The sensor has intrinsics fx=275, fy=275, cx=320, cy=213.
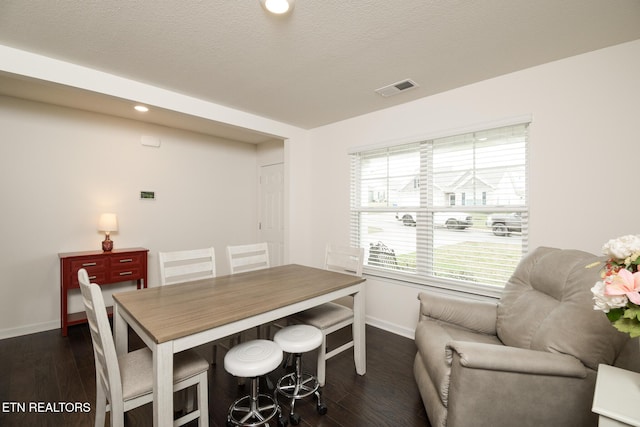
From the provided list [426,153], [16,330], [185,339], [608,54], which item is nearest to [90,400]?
[185,339]

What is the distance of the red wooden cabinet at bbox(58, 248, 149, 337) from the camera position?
2867 millimetres

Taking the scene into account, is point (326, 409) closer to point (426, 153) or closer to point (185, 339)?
point (185, 339)

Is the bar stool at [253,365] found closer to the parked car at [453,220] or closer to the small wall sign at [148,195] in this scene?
the parked car at [453,220]

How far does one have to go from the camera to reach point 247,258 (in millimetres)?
2576

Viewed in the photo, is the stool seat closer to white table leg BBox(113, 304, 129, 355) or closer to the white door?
white table leg BBox(113, 304, 129, 355)

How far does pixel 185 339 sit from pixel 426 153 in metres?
2.67

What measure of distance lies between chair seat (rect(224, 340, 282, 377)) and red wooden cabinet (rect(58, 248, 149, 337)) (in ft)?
7.85

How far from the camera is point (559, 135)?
213 cm

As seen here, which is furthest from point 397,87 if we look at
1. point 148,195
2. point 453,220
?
point 148,195

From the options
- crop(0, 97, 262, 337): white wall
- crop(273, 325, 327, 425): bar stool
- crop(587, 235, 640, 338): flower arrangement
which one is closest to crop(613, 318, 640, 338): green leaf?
crop(587, 235, 640, 338): flower arrangement

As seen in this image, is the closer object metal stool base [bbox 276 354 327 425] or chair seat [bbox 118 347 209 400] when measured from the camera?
chair seat [bbox 118 347 209 400]

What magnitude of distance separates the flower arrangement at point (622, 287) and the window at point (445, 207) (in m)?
1.37

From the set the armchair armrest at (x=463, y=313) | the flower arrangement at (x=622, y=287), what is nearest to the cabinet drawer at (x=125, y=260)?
the armchair armrest at (x=463, y=313)

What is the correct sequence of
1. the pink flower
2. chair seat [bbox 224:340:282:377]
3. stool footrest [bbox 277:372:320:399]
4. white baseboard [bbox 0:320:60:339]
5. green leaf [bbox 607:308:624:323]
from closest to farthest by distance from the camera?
the pink flower → green leaf [bbox 607:308:624:323] → chair seat [bbox 224:340:282:377] → stool footrest [bbox 277:372:320:399] → white baseboard [bbox 0:320:60:339]
